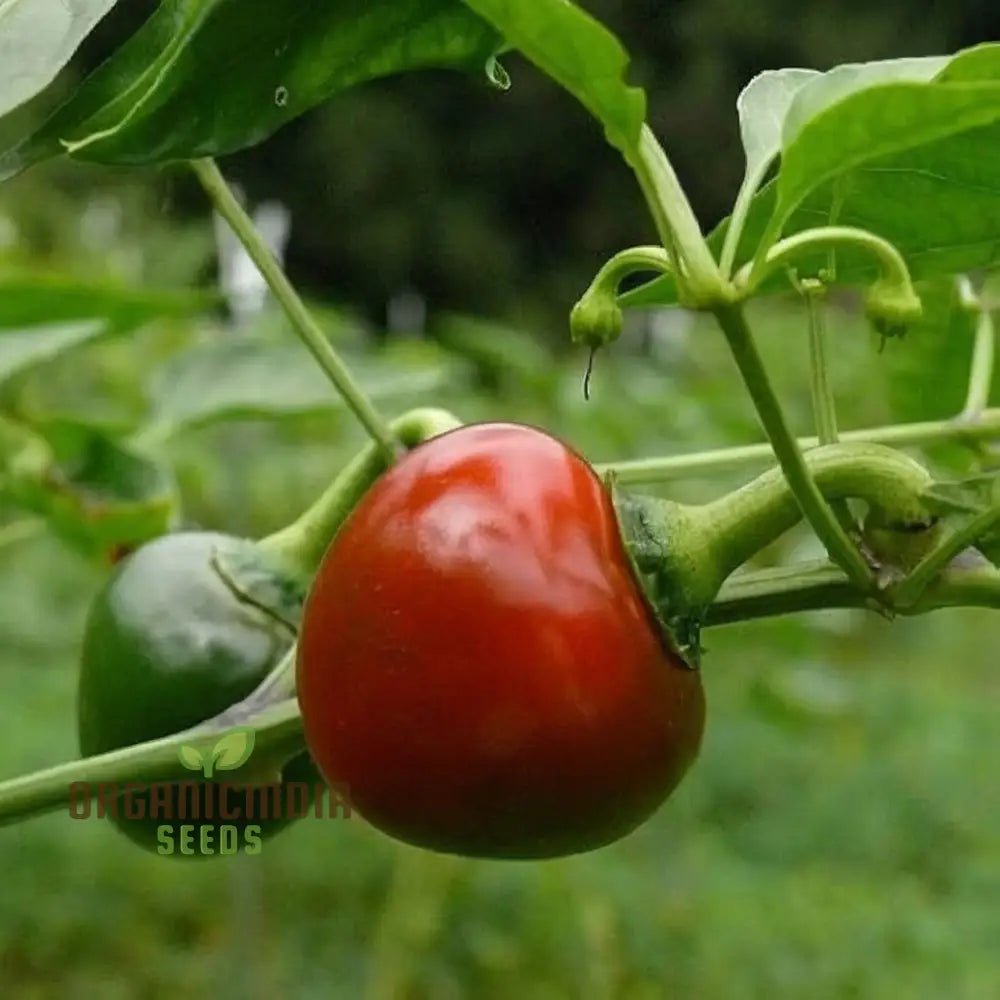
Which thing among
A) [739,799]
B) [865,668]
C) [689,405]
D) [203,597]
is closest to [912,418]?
[203,597]

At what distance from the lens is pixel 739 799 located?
8.85ft

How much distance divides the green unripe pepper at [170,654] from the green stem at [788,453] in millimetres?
187

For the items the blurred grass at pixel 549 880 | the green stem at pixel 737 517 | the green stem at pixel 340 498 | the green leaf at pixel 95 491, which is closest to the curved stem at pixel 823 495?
the green stem at pixel 737 517

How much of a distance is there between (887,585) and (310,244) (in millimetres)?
9204

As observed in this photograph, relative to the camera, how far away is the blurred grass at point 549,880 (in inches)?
69.2

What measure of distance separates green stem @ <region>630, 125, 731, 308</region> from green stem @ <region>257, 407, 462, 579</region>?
5.7 inches

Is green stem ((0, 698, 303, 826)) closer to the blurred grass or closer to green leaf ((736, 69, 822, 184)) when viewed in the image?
green leaf ((736, 69, 822, 184))

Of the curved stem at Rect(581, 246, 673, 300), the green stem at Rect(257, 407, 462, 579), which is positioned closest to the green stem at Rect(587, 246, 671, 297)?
the curved stem at Rect(581, 246, 673, 300)

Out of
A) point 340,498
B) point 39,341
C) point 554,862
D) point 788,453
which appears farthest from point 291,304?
point 554,862

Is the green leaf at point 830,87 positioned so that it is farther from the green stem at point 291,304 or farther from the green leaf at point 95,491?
the green leaf at point 95,491

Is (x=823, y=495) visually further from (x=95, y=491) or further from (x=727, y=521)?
(x=95, y=491)

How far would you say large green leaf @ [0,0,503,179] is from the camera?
345 millimetres

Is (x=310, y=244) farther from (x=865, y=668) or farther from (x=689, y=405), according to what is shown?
(x=689, y=405)

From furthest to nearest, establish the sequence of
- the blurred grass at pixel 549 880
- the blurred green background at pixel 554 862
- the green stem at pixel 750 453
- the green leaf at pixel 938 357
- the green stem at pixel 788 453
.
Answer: the blurred grass at pixel 549 880
the blurred green background at pixel 554 862
the green leaf at pixel 938 357
the green stem at pixel 750 453
the green stem at pixel 788 453
